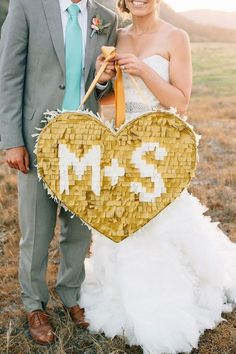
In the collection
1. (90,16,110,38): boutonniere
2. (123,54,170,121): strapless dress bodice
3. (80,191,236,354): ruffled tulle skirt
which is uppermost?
(90,16,110,38): boutonniere

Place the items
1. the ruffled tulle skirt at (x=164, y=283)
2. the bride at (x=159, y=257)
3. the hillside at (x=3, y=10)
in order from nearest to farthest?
the bride at (x=159, y=257) → the ruffled tulle skirt at (x=164, y=283) → the hillside at (x=3, y=10)

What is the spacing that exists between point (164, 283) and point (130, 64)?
1.32m

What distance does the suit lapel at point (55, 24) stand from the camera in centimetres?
291

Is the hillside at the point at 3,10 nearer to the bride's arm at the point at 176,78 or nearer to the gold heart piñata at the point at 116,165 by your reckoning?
the bride's arm at the point at 176,78

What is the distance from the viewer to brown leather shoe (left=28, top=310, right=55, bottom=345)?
10.9ft

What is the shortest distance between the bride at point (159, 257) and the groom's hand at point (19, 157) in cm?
64

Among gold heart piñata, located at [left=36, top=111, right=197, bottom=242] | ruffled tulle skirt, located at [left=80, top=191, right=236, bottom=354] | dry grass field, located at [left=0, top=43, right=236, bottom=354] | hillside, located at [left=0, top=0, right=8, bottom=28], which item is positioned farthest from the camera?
hillside, located at [left=0, top=0, right=8, bottom=28]

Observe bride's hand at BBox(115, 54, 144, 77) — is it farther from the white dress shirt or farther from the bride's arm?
the white dress shirt

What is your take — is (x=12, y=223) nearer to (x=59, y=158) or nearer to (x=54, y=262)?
(x=54, y=262)

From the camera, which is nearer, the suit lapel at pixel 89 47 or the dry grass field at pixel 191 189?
the suit lapel at pixel 89 47

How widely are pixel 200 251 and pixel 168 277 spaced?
0.27 metres

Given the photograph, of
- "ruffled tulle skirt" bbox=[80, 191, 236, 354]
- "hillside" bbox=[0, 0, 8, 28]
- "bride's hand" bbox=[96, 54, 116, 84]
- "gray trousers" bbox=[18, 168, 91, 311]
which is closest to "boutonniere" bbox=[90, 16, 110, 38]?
"bride's hand" bbox=[96, 54, 116, 84]

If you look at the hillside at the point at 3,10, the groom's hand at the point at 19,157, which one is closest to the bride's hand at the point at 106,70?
the groom's hand at the point at 19,157

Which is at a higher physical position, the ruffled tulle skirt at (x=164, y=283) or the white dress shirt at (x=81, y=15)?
the white dress shirt at (x=81, y=15)
